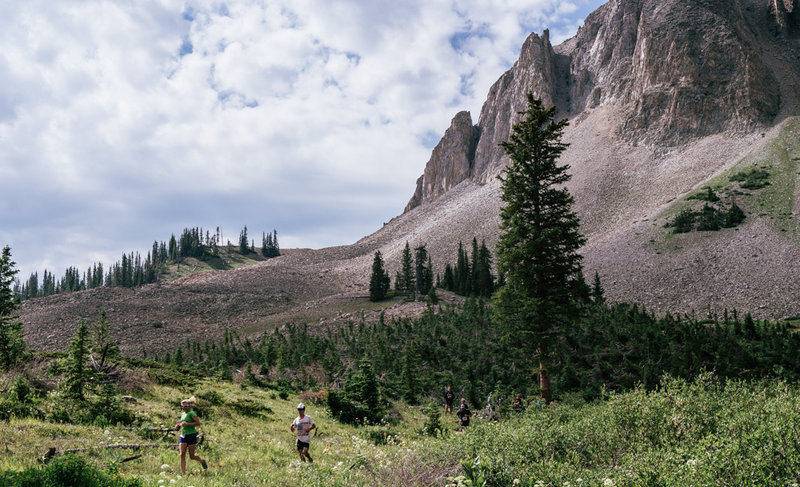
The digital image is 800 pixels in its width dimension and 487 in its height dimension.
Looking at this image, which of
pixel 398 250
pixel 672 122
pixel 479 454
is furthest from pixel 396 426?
pixel 672 122

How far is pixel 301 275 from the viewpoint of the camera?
105 meters

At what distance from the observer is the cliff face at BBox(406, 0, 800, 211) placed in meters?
89.3

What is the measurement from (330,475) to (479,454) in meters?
3.38

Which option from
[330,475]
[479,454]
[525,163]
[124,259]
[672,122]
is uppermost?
[672,122]

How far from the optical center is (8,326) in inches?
862

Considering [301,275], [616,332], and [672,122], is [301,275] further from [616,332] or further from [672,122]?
[672,122]

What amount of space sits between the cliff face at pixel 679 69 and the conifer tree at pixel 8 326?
109 m

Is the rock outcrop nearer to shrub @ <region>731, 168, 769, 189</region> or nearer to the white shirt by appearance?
shrub @ <region>731, 168, 769, 189</region>

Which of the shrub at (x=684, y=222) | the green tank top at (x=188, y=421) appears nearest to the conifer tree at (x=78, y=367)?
the green tank top at (x=188, y=421)

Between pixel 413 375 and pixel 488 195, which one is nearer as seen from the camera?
pixel 413 375

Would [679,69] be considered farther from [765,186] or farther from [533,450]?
[533,450]

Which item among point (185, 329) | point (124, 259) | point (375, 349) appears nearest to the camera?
point (375, 349)

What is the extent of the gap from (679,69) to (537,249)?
358 ft

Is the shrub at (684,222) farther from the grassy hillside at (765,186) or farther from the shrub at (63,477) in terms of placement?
the shrub at (63,477)
